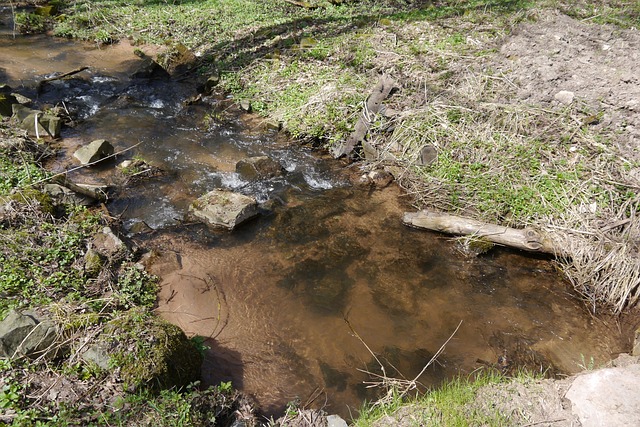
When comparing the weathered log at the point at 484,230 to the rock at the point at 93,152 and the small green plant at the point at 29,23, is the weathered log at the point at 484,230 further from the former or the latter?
the small green plant at the point at 29,23

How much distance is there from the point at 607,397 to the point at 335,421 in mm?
2178

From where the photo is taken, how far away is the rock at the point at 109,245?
16.2 feet

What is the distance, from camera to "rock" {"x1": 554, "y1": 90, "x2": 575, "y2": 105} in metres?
6.83

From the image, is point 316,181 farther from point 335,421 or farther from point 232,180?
point 335,421

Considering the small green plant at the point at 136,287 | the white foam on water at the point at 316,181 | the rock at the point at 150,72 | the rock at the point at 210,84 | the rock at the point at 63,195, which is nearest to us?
the small green plant at the point at 136,287

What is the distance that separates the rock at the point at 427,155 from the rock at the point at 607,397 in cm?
399

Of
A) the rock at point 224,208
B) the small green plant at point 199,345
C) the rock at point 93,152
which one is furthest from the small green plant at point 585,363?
the rock at point 93,152

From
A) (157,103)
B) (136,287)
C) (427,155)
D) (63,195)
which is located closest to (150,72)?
(157,103)

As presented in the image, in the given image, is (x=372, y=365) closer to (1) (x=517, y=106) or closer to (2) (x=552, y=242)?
(2) (x=552, y=242)

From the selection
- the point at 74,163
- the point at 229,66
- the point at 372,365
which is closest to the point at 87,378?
the point at 372,365

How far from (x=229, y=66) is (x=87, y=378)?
8.75 meters

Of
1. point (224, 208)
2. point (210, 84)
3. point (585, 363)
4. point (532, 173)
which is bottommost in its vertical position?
point (585, 363)

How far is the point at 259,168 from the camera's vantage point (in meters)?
7.18

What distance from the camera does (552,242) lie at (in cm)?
557
